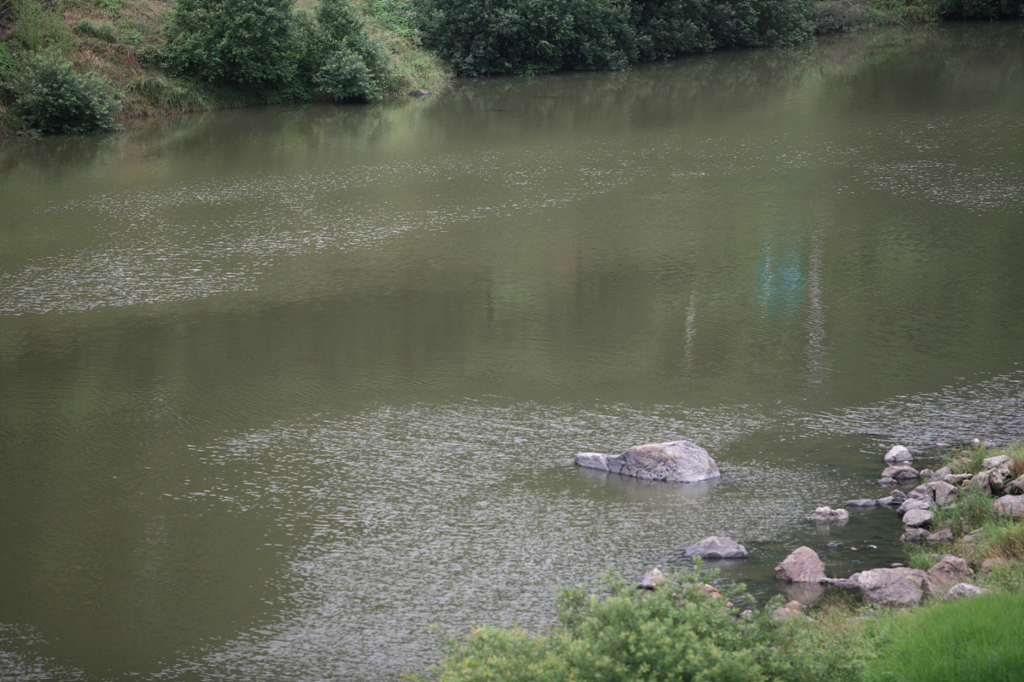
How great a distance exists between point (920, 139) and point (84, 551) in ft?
60.5

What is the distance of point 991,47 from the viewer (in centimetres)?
3434

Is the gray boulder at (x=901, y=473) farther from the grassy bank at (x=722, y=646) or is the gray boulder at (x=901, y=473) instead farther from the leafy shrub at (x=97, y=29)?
the leafy shrub at (x=97, y=29)

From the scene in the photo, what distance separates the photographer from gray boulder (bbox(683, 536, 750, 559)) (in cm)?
704

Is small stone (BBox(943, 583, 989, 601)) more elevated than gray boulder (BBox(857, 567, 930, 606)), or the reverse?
small stone (BBox(943, 583, 989, 601))

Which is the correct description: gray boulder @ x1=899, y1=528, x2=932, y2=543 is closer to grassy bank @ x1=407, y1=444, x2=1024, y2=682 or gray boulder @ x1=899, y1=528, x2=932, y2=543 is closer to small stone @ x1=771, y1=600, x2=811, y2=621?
small stone @ x1=771, y1=600, x2=811, y2=621

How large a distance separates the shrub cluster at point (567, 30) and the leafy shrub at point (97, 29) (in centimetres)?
1030

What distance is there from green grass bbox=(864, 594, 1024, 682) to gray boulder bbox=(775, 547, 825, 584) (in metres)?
1.70

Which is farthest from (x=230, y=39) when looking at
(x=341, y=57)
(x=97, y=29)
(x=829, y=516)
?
(x=829, y=516)

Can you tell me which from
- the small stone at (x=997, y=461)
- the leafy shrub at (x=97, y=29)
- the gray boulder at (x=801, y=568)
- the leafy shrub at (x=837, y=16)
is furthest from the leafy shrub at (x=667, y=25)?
the gray boulder at (x=801, y=568)

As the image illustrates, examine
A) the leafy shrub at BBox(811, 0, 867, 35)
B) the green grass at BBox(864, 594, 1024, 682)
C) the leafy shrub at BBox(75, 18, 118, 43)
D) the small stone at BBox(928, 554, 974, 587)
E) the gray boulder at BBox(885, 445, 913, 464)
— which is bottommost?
the gray boulder at BBox(885, 445, 913, 464)

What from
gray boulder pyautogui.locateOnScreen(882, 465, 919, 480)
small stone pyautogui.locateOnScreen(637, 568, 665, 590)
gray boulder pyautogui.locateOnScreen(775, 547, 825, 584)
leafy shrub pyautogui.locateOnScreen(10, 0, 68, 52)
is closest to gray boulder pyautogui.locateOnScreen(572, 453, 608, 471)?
small stone pyautogui.locateOnScreen(637, 568, 665, 590)

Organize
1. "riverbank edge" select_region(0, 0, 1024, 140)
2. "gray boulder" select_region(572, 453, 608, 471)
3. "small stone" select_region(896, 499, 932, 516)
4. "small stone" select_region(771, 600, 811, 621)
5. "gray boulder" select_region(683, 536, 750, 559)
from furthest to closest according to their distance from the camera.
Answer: "riverbank edge" select_region(0, 0, 1024, 140), "gray boulder" select_region(572, 453, 608, 471), "small stone" select_region(896, 499, 932, 516), "gray boulder" select_region(683, 536, 750, 559), "small stone" select_region(771, 600, 811, 621)

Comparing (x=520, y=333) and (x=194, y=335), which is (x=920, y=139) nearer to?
(x=520, y=333)

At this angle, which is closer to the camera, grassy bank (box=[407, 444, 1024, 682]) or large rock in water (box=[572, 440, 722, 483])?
grassy bank (box=[407, 444, 1024, 682])
